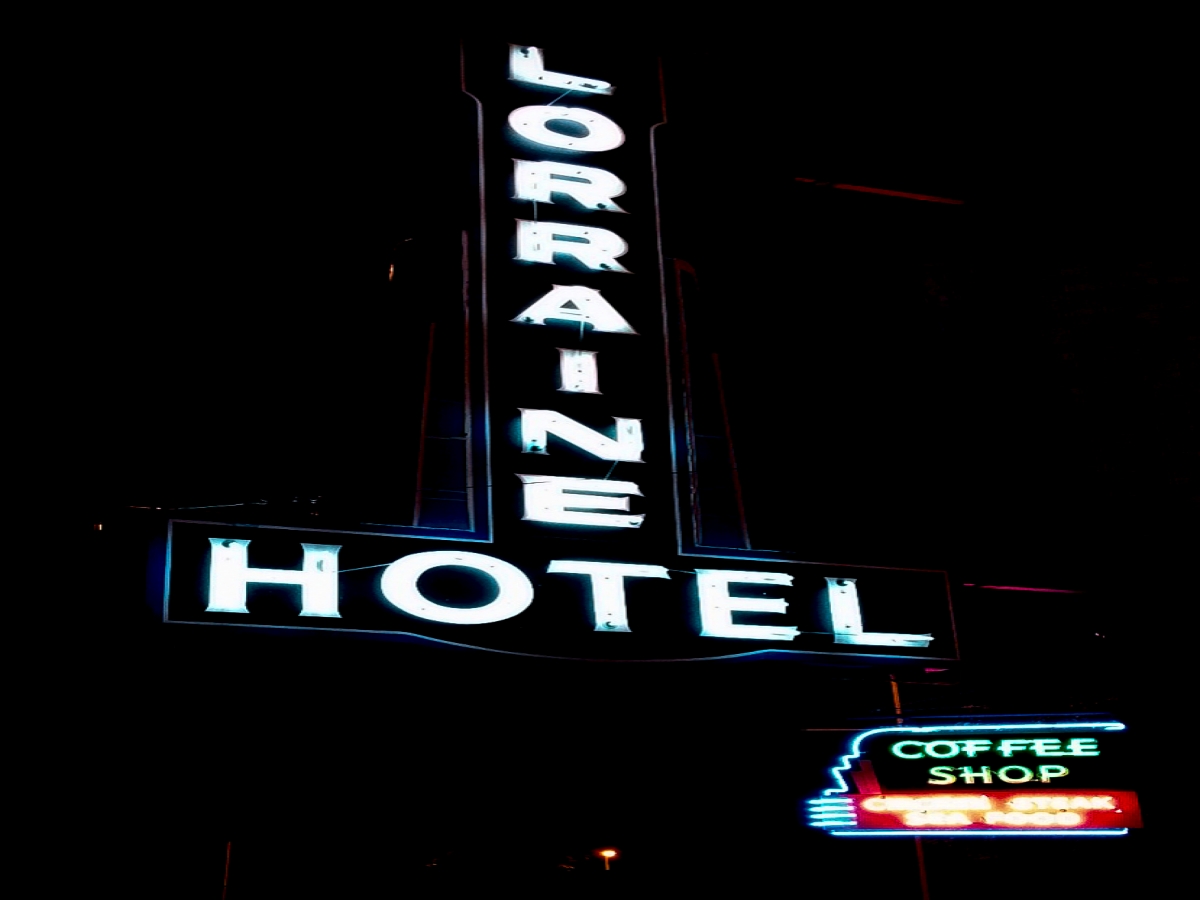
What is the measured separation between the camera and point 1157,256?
10852 millimetres

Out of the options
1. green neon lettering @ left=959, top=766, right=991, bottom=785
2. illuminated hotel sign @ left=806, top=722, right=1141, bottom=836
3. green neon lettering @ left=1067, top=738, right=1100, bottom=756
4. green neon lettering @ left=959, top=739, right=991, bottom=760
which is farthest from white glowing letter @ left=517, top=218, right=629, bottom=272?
green neon lettering @ left=1067, top=738, right=1100, bottom=756

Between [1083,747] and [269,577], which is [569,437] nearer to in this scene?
[269,577]

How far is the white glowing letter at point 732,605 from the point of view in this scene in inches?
285

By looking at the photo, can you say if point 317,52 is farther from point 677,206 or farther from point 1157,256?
point 1157,256

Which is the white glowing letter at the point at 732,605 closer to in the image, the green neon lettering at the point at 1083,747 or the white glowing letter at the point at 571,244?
the green neon lettering at the point at 1083,747

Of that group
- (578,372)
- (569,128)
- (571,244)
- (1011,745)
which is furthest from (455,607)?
(569,128)

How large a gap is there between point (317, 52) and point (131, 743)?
226 inches

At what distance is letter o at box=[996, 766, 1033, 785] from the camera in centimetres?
763

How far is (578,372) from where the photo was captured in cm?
790

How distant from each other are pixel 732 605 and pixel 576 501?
1.08 metres

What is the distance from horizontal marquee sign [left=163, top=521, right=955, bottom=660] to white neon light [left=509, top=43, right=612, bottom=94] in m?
3.64

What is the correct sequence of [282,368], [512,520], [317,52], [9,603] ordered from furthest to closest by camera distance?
[317,52]
[282,368]
[9,603]
[512,520]

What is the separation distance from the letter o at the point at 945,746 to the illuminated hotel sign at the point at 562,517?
0.66m

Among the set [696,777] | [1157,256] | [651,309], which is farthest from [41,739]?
[1157,256]
